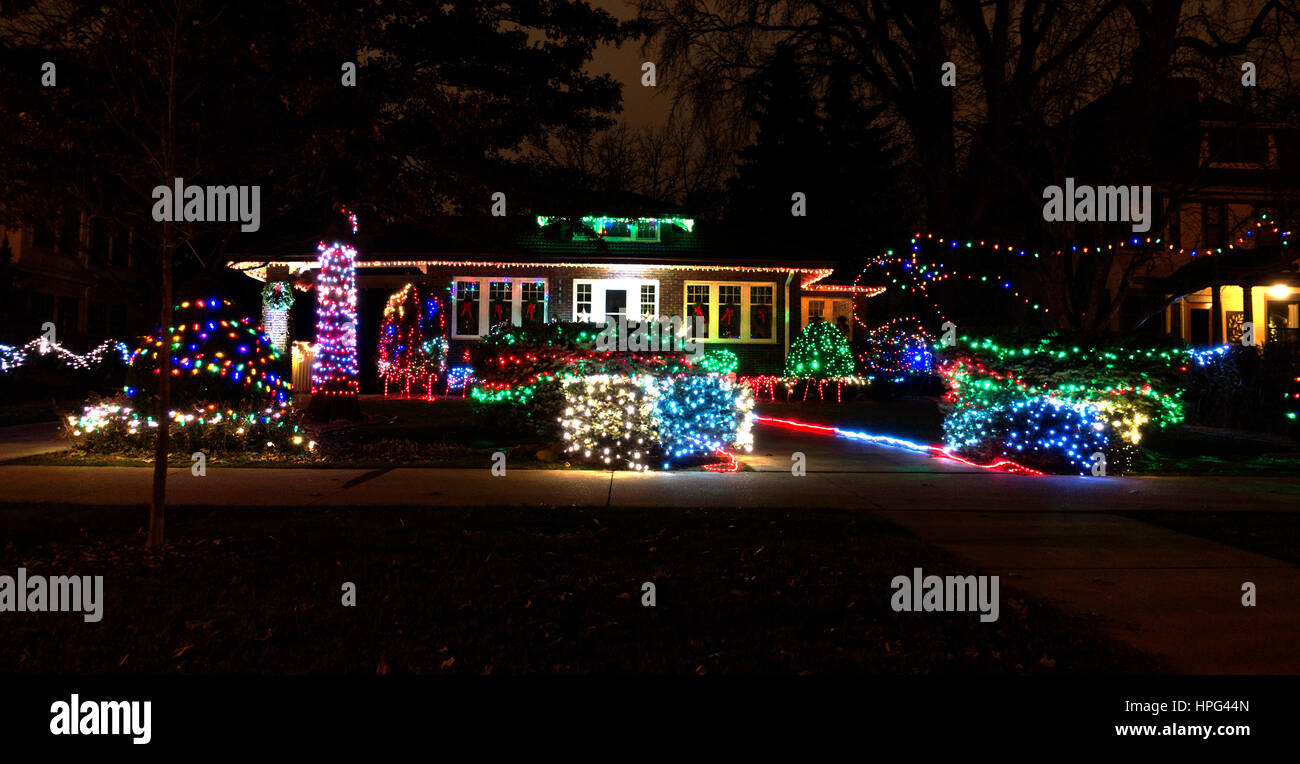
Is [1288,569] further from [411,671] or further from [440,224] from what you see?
[440,224]

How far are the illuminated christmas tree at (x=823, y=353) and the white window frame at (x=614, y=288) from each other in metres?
4.07

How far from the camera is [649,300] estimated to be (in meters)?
22.8

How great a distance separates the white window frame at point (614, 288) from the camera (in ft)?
74.0

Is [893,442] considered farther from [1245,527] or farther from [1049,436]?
[1245,527]

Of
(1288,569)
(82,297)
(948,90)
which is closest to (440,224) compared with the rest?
(948,90)

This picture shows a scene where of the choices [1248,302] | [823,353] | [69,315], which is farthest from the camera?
[69,315]

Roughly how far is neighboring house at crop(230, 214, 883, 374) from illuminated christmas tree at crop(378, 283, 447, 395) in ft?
1.89

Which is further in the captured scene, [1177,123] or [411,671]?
[1177,123]

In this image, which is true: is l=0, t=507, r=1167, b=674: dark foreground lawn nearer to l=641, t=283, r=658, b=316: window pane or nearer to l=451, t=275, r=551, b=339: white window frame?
l=451, t=275, r=551, b=339: white window frame

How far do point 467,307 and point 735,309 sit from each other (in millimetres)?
7284

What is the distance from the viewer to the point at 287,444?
1110 cm

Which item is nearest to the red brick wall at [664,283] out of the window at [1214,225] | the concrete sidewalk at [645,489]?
the concrete sidewalk at [645,489]

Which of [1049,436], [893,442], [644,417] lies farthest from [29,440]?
[1049,436]

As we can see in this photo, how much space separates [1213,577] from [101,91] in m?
9.90
